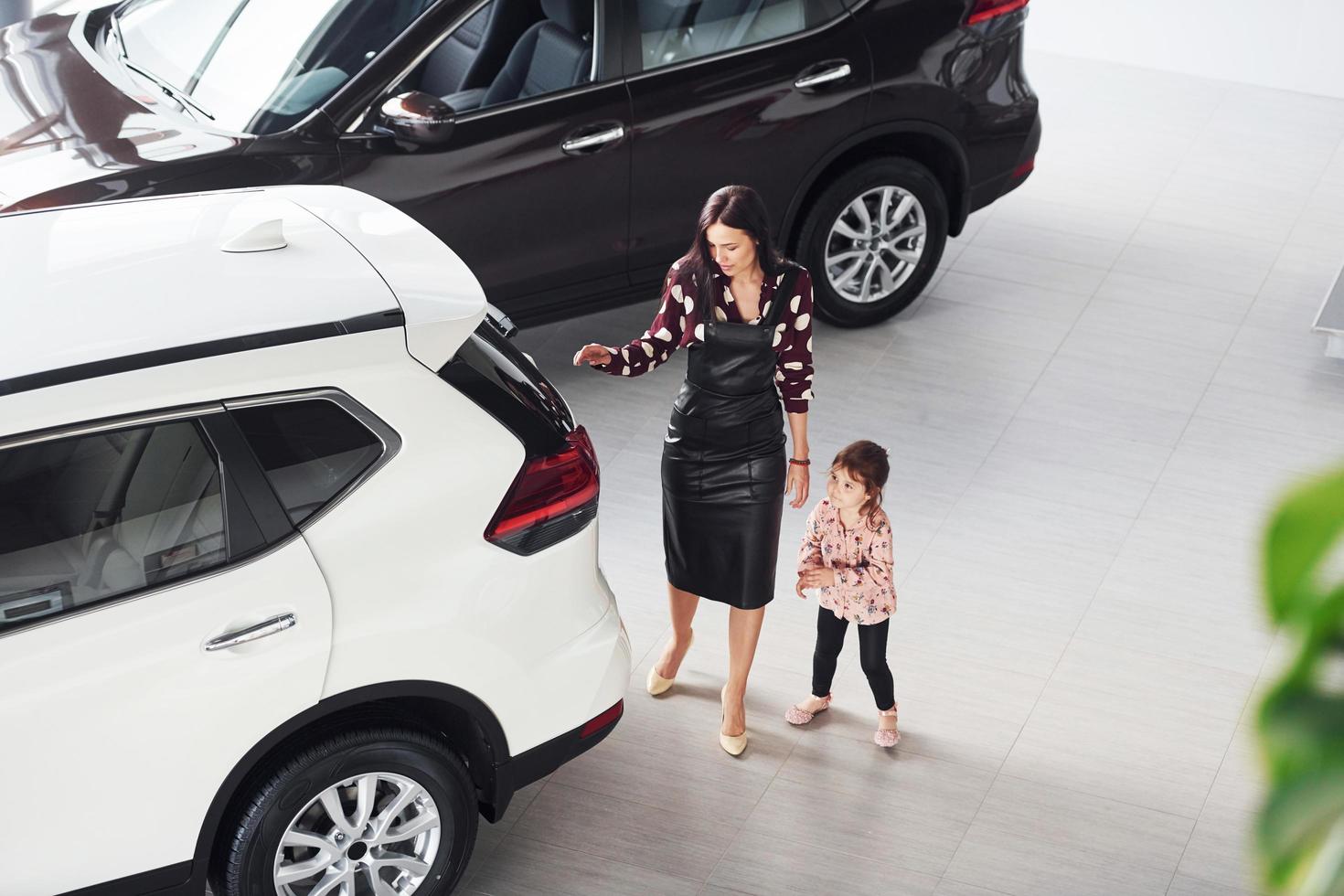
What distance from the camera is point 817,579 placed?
3.93 metres

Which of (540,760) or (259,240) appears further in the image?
(540,760)

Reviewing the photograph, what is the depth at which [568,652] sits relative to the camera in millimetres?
3244

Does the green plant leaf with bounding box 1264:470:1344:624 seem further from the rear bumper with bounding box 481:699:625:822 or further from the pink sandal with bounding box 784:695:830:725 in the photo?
the pink sandal with bounding box 784:695:830:725

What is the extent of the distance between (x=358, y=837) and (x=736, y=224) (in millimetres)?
1713

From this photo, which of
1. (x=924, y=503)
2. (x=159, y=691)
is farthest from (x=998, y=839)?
(x=159, y=691)

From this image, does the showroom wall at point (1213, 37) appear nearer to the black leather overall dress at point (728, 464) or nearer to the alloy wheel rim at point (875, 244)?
the alloy wheel rim at point (875, 244)

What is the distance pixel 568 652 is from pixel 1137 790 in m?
1.76

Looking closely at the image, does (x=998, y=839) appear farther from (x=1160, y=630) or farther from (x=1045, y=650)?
(x=1160, y=630)

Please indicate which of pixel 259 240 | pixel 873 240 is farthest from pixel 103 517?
pixel 873 240

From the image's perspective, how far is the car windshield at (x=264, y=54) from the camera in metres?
5.03

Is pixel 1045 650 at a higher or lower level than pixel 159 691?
lower

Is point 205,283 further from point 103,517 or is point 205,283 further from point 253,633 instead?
point 253,633

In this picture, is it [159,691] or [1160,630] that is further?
[1160,630]

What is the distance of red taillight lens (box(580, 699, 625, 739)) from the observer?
338 cm
